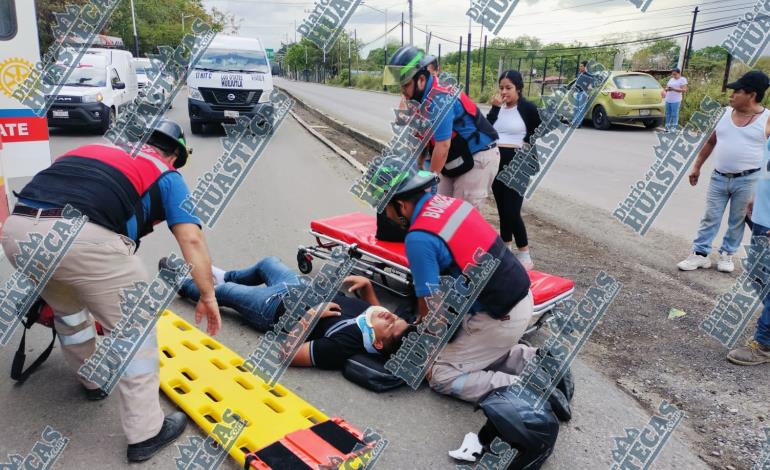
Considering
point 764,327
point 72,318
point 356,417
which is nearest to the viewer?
point 72,318

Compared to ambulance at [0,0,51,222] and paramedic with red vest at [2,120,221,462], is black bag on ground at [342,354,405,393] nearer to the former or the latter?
paramedic with red vest at [2,120,221,462]

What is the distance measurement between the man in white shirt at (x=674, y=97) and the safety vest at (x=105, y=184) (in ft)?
49.7

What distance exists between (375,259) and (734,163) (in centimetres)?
346

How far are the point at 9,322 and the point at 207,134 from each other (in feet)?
38.1

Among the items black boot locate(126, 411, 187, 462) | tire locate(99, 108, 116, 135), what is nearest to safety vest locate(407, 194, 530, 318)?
black boot locate(126, 411, 187, 462)

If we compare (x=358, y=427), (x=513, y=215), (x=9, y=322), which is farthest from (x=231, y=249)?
(x=358, y=427)

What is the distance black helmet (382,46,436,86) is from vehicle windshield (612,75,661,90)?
1318 cm

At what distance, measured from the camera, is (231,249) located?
585 centimetres

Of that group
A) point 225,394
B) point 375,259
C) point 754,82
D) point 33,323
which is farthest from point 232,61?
point 225,394

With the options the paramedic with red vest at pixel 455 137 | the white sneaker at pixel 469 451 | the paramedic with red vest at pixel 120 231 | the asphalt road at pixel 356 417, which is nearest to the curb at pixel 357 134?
the paramedic with red vest at pixel 455 137

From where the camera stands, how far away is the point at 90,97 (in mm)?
12836

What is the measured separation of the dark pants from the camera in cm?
543

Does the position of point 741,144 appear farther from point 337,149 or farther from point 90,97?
point 90,97

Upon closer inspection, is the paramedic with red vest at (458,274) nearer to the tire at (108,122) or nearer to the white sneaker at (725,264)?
the white sneaker at (725,264)
